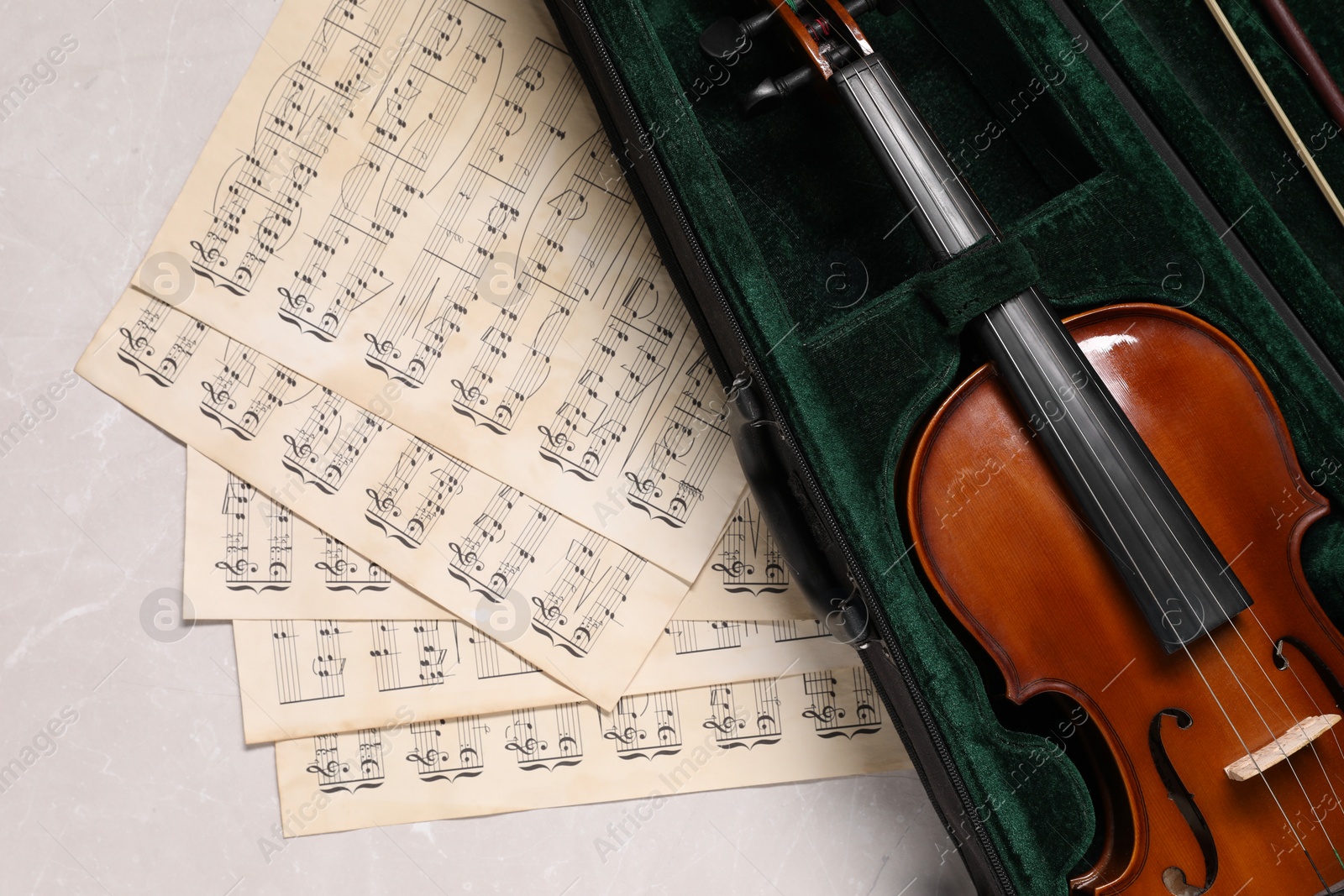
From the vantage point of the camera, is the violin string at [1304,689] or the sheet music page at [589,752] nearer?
the violin string at [1304,689]

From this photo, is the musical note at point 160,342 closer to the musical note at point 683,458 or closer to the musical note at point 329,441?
the musical note at point 329,441

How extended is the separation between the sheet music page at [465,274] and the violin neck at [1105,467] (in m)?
0.56

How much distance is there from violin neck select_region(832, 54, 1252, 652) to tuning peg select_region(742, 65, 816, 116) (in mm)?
209

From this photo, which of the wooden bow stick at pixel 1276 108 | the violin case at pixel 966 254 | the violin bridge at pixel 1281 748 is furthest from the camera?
the wooden bow stick at pixel 1276 108

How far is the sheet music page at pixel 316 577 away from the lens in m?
1.79

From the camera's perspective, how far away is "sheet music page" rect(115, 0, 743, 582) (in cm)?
179

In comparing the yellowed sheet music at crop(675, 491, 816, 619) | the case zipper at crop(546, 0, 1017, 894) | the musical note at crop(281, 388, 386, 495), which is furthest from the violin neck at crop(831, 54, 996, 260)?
the musical note at crop(281, 388, 386, 495)

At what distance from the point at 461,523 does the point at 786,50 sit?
1.12m

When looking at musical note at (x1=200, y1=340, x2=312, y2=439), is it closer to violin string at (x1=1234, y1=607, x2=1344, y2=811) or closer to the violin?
the violin

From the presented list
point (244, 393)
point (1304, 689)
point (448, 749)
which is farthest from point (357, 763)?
point (1304, 689)

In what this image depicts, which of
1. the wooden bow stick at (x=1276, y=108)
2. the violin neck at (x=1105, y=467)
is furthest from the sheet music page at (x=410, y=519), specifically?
the wooden bow stick at (x=1276, y=108)

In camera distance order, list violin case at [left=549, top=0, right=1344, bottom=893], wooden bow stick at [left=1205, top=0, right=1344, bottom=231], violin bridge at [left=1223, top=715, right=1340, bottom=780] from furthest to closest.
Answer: wooden bow stick at [left=1205, top=0, right=1344, bottom=231] → violin case at [left=549, top=0, right=1344, bottom=893] → violin bridge at [left=1223, top=715, right=1340, bottom=780]

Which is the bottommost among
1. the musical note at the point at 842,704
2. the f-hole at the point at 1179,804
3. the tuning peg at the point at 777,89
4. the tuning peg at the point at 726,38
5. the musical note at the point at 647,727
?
the f-hole at the point at 1179,804

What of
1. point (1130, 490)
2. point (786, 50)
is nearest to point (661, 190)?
point (786, 50)
